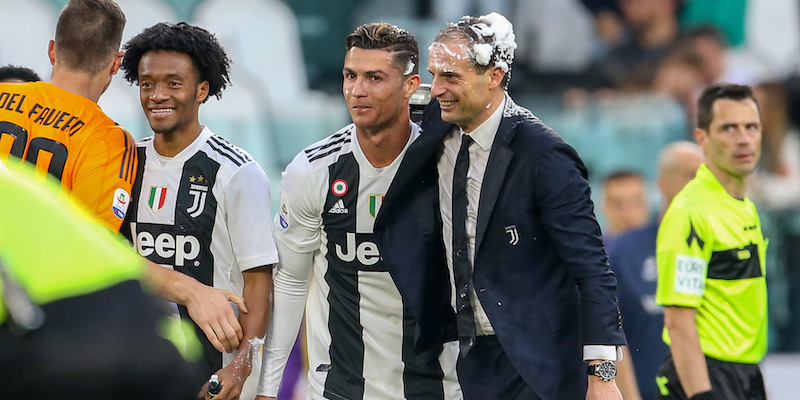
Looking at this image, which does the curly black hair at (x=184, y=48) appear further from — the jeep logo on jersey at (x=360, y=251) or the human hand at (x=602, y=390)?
the human hand at (x=602, y=390)

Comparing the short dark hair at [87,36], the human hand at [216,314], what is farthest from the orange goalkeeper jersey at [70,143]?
the human hand at [216,314]

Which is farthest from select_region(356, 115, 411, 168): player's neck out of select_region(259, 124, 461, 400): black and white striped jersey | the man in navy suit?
the man in navy suit

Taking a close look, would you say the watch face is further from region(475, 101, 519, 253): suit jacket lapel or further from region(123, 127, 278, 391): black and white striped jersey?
region(123, 127, 278, 391): black and white striped jersey

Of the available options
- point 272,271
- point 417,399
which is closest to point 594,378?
point 417,399

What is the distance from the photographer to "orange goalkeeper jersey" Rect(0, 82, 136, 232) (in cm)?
374

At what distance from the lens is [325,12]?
10.0m

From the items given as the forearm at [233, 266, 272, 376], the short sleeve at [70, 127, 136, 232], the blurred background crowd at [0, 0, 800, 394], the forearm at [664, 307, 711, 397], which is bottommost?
the forearm at [664, 307, 711, 397]

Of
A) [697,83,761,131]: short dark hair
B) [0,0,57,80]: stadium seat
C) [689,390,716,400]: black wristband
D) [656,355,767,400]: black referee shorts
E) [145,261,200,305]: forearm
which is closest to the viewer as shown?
[145,261,200,305]: forearm

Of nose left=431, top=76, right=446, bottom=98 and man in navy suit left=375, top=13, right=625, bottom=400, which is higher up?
nose left=431, top=76, right=446, bottom=98

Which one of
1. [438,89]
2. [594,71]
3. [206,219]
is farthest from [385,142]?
[594,71]

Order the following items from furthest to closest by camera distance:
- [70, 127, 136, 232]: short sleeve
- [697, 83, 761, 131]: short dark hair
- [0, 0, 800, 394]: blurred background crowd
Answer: [0, 0, 800, 394]: blurred background crowd
[697, 83, 761, 131]: short dark hair
[70, 127, 136, 232]: short sleeve

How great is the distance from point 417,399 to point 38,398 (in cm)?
318

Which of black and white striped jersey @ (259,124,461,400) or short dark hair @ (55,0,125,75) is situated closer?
short dark hair @ (55,0,125,75)

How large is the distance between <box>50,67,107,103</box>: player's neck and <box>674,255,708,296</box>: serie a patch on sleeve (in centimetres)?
279
